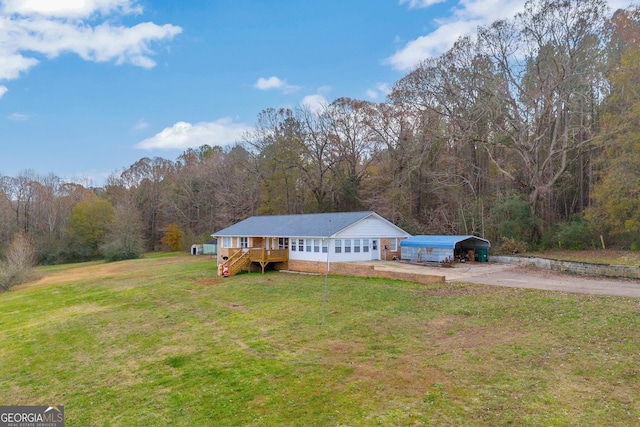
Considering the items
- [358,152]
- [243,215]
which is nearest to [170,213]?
[243,215]

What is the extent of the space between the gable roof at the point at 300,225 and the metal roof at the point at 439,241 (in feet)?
7.72

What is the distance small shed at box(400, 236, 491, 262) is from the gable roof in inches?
105

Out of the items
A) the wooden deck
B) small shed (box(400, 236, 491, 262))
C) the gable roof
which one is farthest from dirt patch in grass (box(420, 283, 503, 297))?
the wooden deck

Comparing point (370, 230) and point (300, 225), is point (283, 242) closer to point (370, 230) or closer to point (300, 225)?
point (300, 225)

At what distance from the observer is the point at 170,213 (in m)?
57.1

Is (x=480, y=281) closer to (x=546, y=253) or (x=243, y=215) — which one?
(x=546, y=253)

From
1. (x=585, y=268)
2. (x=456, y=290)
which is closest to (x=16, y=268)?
(x=456, y=290)

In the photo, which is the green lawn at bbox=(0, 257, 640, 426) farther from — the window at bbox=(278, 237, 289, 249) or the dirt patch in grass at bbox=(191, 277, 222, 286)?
the window at bbox=(278, 237, 289, 249)

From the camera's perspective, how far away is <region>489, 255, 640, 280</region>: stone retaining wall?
16.7m

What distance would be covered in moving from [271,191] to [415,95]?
64.2 ft

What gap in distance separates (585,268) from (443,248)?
7.48m

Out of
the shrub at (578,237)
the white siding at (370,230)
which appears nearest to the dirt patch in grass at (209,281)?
the white siding at (370,230)

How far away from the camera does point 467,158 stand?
3303 centimetres

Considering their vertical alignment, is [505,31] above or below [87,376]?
above
